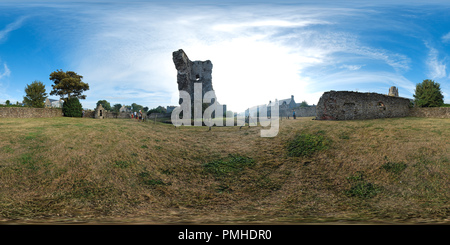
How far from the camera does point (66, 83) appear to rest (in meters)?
47.7

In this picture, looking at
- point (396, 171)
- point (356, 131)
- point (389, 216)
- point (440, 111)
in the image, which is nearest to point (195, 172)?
point (389, 216)

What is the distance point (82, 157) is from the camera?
11453 millimetres

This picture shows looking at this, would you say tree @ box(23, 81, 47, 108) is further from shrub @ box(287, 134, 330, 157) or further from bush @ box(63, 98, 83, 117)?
shrub @ box(287, 134, 330, 157)

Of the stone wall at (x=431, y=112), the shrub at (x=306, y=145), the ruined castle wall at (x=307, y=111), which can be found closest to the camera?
the shrub at (x=306, y=145)

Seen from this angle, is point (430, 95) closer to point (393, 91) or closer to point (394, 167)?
point (393, 91)

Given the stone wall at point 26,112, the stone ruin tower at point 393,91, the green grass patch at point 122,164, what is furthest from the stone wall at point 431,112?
Answer: the stone wall at point 26,112

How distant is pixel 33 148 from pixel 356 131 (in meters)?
20.8

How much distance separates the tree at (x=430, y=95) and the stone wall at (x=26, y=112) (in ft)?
213

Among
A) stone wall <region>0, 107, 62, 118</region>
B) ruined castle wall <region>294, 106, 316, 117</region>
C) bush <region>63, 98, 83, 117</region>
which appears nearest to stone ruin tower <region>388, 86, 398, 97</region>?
ruined castle wall <region>294, 106, 316, 117</region>

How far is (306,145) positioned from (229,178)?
6632 millimetres

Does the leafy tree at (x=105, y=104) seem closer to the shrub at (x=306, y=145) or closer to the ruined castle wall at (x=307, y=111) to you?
the ruined castle wall at (x=307, y=111)

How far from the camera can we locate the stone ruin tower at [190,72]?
45181 millimetres

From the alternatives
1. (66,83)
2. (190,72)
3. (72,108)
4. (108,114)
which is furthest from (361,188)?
(66,83)

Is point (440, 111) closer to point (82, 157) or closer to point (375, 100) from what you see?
point (375, 100)
